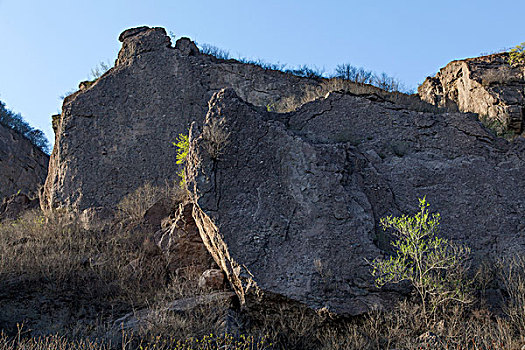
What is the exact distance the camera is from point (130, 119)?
920 cm

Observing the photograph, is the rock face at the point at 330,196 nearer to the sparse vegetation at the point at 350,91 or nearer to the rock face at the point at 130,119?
the sparse vegetation at the point at 350,91

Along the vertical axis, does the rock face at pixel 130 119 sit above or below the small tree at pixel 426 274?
above

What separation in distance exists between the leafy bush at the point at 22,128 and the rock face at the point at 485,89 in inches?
579

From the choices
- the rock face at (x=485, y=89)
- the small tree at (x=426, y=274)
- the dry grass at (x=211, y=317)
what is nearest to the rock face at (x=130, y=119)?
the dry grass at (x=211, y=317)

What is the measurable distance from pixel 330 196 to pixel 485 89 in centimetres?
590

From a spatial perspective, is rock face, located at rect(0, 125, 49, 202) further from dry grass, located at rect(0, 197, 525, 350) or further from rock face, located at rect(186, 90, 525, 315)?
rock face, located at rect(186, 90, 525, 315)

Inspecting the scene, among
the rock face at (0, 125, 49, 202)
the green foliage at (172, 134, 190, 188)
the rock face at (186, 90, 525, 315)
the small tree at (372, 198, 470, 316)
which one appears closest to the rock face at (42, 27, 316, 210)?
the green foliage at (172, 134, 190, 188)

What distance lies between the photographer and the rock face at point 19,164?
1502cm

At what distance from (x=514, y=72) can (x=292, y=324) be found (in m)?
8.16

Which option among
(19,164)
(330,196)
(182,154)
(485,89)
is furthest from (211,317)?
(19,164)

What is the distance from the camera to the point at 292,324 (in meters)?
5.01

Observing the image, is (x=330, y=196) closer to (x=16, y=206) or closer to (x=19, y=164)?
(x=16, y=206)

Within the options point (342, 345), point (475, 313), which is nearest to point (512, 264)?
point (475, 313)

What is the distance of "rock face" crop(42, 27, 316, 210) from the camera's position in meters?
8.63
